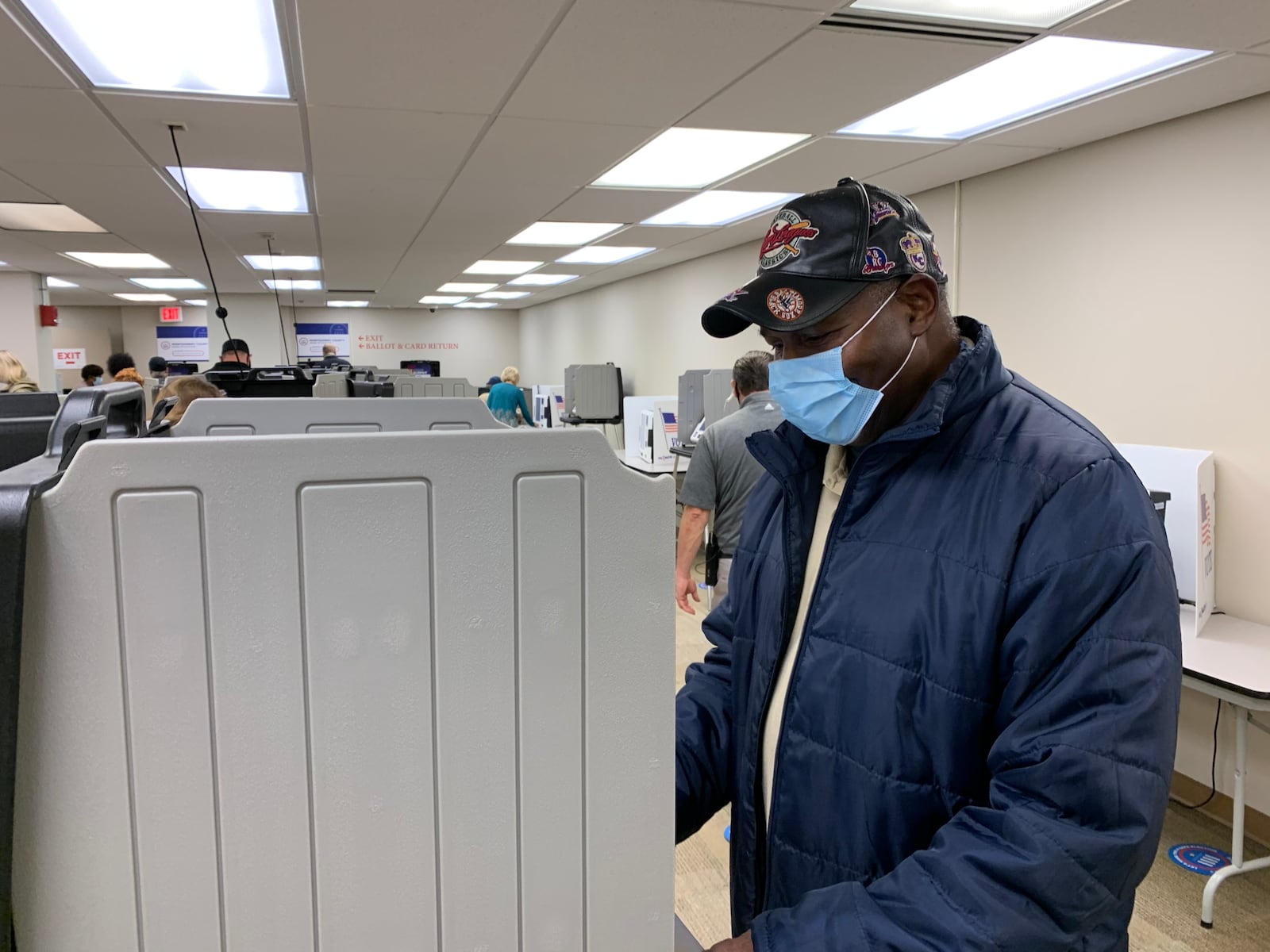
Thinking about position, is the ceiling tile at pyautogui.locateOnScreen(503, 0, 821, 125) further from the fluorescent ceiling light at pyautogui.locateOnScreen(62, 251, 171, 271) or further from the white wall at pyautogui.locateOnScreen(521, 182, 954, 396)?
the fluorescent ceiling light at pyautogui.locateOnScreen(62, 251, 171, 271)

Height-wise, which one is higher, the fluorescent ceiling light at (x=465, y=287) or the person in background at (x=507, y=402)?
the fluorescent ceiling light at (x=465, y=287)

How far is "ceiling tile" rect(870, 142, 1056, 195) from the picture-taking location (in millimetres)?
3578

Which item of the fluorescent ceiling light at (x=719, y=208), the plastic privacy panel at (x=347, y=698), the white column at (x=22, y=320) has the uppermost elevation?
the fluorescent ceiling light at (x=719, y=208)

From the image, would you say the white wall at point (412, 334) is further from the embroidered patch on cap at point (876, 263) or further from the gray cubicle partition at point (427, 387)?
the embroidered patch on cap at point (876, 263)

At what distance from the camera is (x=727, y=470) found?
11.2 feet

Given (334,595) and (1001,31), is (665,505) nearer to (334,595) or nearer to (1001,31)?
(334,595)

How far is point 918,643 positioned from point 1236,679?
1958mm

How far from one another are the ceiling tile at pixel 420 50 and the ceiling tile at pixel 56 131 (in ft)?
2.85

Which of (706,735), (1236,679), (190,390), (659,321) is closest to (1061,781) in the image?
(706,735)

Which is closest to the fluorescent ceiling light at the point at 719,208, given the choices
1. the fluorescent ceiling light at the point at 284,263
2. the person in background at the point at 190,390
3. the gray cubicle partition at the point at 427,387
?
the gray cubicle partition at the point at 427,387

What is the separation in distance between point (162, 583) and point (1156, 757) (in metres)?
0.80

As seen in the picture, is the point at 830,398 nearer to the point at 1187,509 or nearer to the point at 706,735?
the point at 706,735

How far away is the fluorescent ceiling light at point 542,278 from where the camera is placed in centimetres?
844

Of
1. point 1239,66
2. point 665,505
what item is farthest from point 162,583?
point 1239,66
